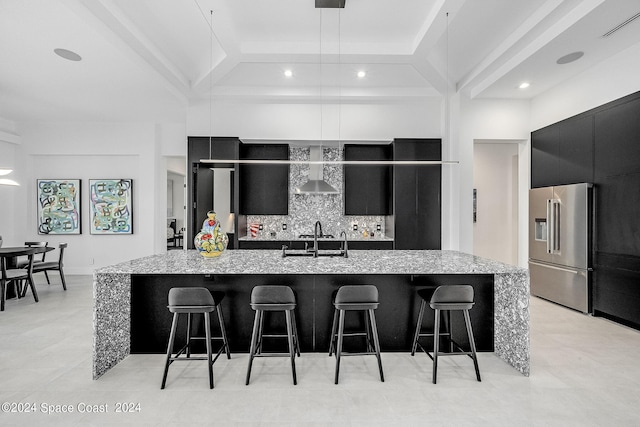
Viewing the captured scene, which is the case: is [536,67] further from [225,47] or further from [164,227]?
[164,227]

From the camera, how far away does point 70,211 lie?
693 centimetres

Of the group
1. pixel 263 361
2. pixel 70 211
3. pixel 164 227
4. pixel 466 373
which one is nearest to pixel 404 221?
pixel 466 373

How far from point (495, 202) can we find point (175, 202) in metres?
8.90

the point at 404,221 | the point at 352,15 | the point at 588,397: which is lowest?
the point at 588,397

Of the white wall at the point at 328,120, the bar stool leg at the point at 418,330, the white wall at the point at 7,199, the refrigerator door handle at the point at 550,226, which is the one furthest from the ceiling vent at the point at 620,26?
the white wall at the point at 7,199

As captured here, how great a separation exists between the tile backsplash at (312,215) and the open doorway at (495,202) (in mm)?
2337

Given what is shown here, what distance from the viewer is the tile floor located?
2.18 metres

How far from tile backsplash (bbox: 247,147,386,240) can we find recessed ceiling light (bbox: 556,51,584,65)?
3.31 meters

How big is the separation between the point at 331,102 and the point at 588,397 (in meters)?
4.92

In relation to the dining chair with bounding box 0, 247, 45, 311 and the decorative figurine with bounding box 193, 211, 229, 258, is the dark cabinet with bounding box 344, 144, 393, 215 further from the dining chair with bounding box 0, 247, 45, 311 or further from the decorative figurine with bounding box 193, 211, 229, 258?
the dining chair with bounding box 0, 247, 45, 311

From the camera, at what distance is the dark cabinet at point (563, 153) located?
177 inches

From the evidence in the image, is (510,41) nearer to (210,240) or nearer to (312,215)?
(312,215)

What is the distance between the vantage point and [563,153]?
16.0ft

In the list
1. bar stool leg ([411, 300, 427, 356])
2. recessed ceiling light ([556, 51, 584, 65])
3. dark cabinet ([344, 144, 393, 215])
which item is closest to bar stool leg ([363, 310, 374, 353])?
bar stool leg ([411, 300, 427, 356])
